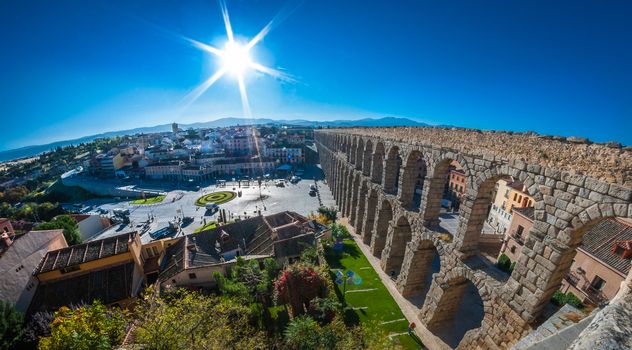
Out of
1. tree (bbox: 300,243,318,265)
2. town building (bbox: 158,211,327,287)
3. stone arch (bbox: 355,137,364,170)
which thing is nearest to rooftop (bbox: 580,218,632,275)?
stone arch (bbox: 355,137,364,170)

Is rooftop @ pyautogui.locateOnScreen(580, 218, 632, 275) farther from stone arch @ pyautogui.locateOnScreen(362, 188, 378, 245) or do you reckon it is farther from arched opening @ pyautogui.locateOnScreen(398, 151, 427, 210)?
stone arch @ pyautogui.locateOnScreen(362, 188, 378, 245)

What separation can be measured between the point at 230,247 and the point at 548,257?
100 feet

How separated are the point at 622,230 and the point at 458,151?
21.4 m

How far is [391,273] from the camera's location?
85.6ft

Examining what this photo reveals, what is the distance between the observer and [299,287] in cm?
2100

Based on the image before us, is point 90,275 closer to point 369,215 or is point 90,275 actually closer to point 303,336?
point 303,336

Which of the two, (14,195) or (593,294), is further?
(14,195)

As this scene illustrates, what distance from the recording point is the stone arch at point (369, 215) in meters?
30.3

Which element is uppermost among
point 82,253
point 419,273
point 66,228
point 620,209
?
point 620,209

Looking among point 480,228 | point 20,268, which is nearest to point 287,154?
point 20,268

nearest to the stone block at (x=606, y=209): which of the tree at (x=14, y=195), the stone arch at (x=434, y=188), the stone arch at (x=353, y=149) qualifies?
the stone arch at (x=434, y=188)

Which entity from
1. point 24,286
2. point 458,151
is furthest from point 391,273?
point 24,286

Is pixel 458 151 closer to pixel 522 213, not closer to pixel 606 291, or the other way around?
pixel 606 291

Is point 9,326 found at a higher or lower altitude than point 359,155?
lower
